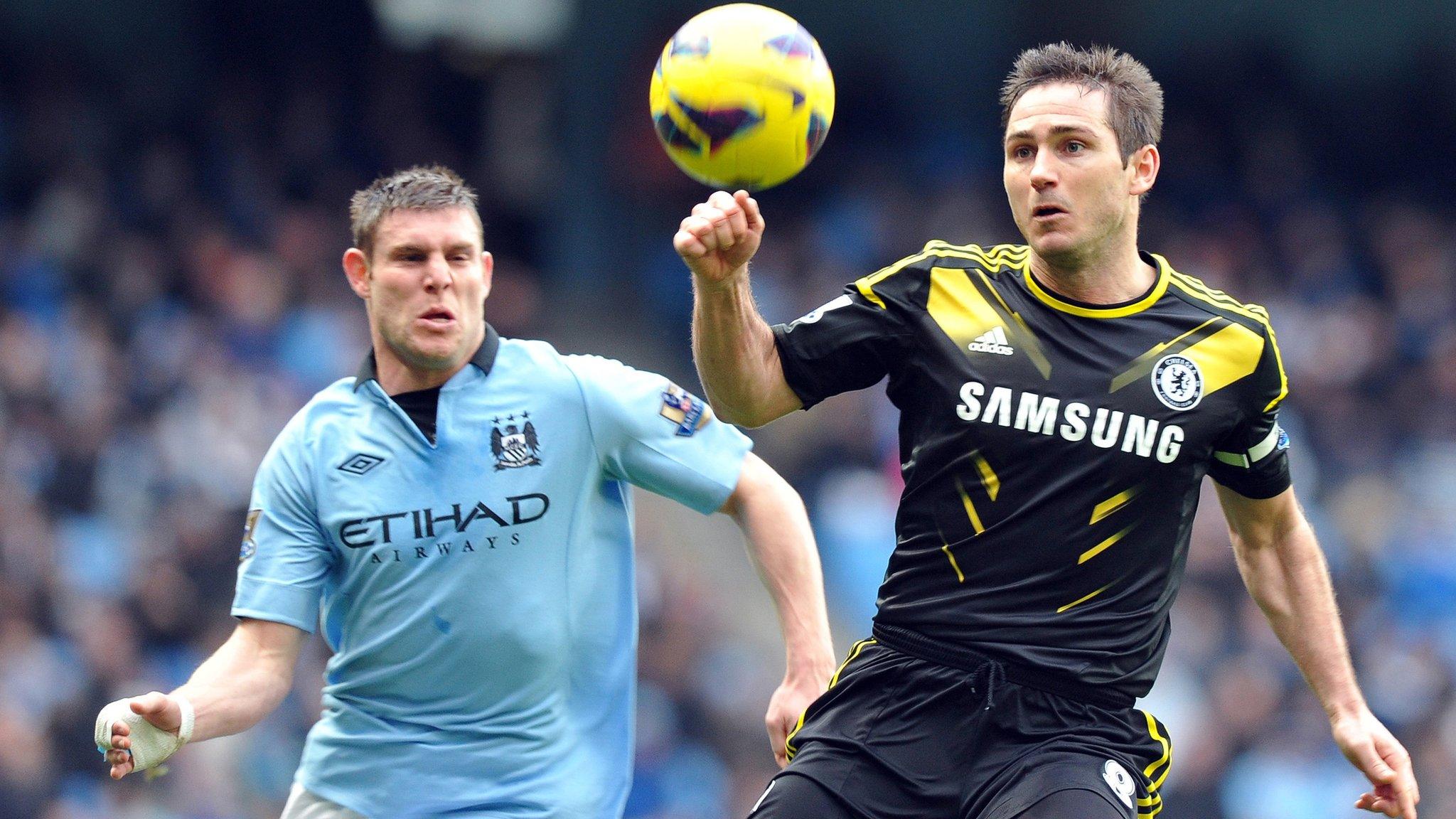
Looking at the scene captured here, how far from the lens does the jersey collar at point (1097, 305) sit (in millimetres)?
4637

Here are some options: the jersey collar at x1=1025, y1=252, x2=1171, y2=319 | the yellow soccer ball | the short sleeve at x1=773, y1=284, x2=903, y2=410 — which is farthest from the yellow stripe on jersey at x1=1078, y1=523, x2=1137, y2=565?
the yellow soccer ball

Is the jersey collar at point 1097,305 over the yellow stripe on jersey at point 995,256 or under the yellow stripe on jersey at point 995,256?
under

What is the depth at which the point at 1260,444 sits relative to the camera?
15.4 feet

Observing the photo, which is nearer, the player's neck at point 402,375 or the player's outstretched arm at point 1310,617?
the player's outstretched arm at point 1310,617

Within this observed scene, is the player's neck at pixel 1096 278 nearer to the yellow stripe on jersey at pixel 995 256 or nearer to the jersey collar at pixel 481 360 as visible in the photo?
the yellow stripe on jersey at pixel 995 256

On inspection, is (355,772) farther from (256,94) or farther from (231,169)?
(256,94)

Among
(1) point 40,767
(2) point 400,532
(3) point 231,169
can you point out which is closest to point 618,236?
(3) point 231,169

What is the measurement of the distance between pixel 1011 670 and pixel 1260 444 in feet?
3.03

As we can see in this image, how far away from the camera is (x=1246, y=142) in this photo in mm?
15891

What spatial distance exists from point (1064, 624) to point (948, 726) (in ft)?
1.23

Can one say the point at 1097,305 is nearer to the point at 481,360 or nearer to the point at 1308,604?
the point at 1308,604

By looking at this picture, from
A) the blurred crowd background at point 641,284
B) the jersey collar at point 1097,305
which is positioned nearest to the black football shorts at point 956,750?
the jersey collar at point 1097,305

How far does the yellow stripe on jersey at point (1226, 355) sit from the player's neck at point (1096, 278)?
220mm

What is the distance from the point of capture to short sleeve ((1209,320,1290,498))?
4633mm
